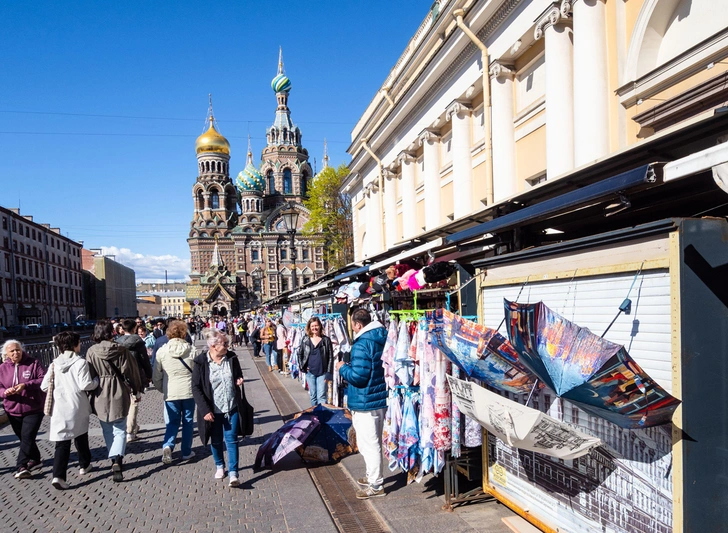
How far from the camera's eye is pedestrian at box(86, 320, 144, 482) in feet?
22.3

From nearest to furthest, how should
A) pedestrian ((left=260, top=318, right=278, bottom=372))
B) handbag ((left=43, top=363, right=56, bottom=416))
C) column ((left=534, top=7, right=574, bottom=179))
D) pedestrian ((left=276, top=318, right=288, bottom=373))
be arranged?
handbag ((left=43, top=363, right=56, bottom=416)) < column ((left=534, top=7, right=574, bottom=179)) < pedestrian ((left=276, top=318, right=288, bottom=373)) < pedestrian ((left=260, top=318, right=278, bottom=372))

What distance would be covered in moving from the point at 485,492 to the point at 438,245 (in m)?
2.63

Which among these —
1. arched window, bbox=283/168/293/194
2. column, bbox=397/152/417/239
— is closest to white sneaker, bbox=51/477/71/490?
column, bbox=397/152/417/239

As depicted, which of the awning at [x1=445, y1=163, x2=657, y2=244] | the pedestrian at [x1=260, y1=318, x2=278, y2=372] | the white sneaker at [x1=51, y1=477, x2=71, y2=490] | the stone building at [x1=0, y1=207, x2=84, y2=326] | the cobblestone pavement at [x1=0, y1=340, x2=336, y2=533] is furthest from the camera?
the stone building at [x1=0, y1=207, x2=84, y2=326]

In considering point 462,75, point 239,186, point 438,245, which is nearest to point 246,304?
point 239,186

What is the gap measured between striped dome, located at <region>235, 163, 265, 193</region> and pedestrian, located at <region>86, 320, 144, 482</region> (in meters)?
75.5

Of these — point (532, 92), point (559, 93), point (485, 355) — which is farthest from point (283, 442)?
point (532, 92)

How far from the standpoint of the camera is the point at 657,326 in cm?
334

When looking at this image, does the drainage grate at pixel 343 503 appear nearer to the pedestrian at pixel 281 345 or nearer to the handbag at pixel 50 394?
the handbag at pixel 50 394

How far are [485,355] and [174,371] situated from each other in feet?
14.8

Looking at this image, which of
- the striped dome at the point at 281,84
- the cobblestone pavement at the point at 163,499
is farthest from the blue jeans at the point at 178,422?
the striped dome at the point at 281,84

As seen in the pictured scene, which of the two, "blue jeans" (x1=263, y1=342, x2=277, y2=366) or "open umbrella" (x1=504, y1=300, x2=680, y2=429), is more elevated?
"open umbrella" (x1=504, y1=300, x2=680, y2=429)

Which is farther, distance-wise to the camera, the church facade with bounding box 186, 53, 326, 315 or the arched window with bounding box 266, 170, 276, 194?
the arched window with bounding box 266, 170, 276, 194

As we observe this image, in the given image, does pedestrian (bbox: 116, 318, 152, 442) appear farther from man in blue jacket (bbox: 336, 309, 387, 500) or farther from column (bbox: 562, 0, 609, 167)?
column (bbox: 562, 0, 609, 167)
